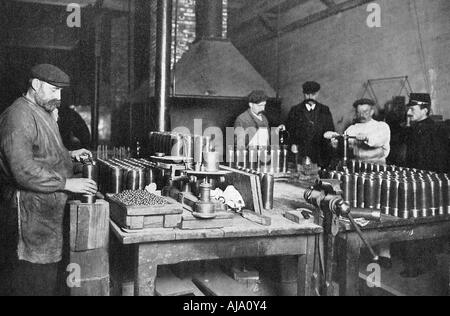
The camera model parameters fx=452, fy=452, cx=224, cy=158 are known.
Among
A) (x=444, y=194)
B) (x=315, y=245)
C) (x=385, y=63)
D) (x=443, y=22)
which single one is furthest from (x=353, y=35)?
(x=315, y=245)

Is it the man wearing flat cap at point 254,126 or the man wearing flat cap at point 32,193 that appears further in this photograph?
the man wearing flat cap at point 254,126

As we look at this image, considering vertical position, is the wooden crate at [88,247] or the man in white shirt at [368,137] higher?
the man in white shirt at [368,137]

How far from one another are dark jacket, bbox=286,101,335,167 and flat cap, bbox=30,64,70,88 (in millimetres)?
4507

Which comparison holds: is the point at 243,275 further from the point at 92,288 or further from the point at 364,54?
the point at 364,54

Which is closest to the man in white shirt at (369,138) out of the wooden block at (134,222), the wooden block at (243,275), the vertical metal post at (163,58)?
the wooden block at (243,275)

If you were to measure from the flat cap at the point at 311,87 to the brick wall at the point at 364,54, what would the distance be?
1.03m

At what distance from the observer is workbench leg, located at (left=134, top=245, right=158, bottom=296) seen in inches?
99.9

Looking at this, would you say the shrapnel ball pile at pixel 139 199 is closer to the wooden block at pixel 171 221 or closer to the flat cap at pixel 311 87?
the wooden block at pixel 171 221

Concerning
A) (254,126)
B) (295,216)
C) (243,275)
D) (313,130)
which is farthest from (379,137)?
(295,216)

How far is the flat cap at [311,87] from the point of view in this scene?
679 centimetres

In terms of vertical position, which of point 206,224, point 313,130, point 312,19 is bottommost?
point 206,224

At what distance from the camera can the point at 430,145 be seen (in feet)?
15.5

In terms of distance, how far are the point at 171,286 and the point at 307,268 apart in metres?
1.05
